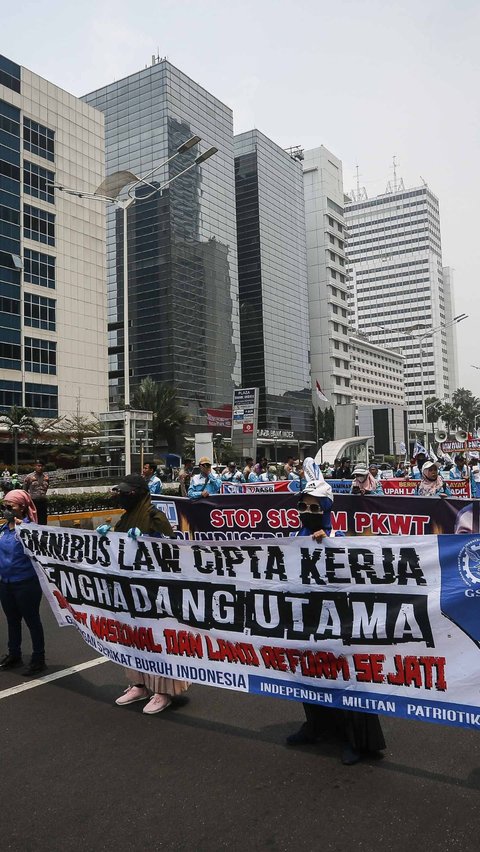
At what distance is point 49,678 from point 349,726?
2821 millimetres

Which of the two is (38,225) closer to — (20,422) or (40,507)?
(20,422)

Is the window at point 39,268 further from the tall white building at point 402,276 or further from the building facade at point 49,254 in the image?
the tall white building at point 402,276

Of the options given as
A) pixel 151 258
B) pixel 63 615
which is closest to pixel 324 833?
pixel 63 615

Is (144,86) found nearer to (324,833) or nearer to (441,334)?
(324,833)

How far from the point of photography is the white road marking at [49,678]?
5.21m

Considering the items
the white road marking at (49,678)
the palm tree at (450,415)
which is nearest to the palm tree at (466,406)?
the palm tree at (450,415)

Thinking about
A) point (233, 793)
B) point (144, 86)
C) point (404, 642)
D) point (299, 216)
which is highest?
point (144, 86)

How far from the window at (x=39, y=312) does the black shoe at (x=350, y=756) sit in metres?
55.6

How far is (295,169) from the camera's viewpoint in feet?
345

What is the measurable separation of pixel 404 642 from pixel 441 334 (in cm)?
17514

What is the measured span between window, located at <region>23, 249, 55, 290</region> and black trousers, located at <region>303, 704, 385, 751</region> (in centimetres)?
5623

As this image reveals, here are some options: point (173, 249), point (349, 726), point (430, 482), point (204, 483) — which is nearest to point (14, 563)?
point (349, 726)

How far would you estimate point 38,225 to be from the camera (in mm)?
56562

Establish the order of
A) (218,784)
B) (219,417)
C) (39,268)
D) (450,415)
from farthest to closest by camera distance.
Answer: (450,415) → (219,417) → (39,268) → (218,784)
